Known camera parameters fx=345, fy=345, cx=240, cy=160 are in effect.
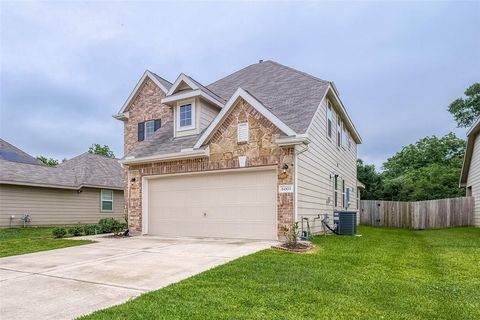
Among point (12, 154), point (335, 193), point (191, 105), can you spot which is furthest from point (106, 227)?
point (12, 154)

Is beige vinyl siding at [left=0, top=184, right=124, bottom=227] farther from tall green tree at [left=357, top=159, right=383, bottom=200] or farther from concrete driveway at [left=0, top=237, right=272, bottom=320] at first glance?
tall green tree at [left=357, top=159, right=383, bottom=200]

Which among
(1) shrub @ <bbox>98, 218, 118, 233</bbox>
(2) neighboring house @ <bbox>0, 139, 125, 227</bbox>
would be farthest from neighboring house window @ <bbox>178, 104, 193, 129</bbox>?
(2) neighboring house @ <bbox>0, 139, 125, 227</bbox>

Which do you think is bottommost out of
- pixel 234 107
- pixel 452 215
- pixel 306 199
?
pixel 452 215

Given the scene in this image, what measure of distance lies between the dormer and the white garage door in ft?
6.63

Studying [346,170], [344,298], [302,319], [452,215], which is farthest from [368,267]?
[452,215]

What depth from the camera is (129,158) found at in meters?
12.9

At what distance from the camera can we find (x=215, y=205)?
11.2m

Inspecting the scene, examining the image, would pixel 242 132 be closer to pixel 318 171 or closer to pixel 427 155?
pixel 318 171

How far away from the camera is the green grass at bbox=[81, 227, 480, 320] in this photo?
12.7 feet

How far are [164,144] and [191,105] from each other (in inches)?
72.0

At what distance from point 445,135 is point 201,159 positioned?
3738 cm

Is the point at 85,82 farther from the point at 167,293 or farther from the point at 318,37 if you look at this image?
the point at 167,293

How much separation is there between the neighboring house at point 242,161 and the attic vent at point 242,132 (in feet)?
0.10

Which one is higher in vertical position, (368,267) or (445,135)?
(445,135)
